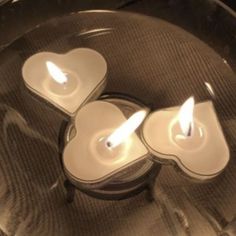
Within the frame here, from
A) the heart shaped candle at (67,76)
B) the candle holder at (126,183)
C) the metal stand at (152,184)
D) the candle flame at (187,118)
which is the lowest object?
the metal stand at (152,184)

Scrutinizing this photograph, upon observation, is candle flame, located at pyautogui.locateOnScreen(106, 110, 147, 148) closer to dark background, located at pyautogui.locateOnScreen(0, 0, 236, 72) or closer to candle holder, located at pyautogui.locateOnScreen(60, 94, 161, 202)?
candle holder, located at pyautogui.locateOnScreen(60, 94, 161, 202)

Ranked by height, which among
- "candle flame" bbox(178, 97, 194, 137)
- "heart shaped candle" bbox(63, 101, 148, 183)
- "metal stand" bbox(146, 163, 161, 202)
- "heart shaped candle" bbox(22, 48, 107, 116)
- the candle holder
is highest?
"heart shaped candle" bbox(22, 48, 107, 116)

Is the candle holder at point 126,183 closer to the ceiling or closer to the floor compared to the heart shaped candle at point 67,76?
closer to the floor

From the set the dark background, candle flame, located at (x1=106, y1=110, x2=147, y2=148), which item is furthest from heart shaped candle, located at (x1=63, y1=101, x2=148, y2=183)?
the dark background

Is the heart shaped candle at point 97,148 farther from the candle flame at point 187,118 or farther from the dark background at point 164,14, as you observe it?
the dark background at point 164,14

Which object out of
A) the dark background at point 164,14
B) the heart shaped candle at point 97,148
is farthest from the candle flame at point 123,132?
the dark background at point 164,14

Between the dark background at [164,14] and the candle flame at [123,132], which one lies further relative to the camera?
the dark background at [164,14]

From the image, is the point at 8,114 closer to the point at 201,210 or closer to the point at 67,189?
the point at 67,189

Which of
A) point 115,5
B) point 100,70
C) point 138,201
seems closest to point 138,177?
point 138,201
